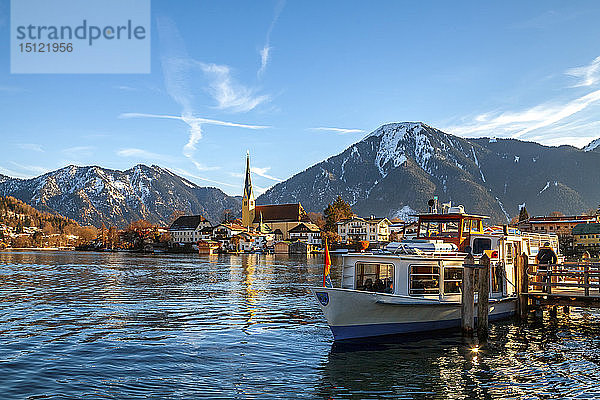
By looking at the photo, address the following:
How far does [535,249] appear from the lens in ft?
112

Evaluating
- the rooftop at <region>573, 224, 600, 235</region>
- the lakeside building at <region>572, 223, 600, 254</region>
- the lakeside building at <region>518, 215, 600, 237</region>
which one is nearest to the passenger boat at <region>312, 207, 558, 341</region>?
the lakeside building at <region>572, 223, 600, 254</region>

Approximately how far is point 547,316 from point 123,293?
32.2 meters

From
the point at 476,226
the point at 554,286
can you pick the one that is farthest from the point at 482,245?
the point at 554,286

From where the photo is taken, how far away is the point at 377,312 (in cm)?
2192

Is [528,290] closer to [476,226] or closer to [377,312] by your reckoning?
[476,226]

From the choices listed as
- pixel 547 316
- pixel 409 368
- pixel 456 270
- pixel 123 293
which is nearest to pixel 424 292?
pixel 456 270

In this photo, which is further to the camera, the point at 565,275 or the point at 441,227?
the point at 441,227

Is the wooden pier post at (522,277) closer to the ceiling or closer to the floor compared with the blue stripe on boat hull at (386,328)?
closer to the ceiling

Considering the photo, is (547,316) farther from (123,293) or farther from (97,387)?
(123,293)

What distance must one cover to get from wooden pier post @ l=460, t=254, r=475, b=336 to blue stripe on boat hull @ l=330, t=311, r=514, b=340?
171 centimetres

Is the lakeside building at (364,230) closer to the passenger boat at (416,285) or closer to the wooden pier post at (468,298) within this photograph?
the passenger boat at (416,285)

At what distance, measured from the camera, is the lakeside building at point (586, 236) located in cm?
12709

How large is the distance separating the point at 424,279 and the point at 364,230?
165 metres

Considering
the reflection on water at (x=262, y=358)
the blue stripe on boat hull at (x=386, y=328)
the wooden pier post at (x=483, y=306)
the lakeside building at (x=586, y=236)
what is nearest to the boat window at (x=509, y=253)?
the reflection on water at (x=262, y=358)
